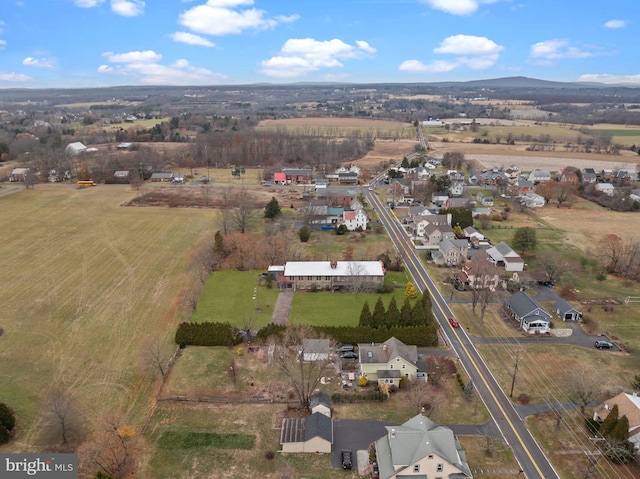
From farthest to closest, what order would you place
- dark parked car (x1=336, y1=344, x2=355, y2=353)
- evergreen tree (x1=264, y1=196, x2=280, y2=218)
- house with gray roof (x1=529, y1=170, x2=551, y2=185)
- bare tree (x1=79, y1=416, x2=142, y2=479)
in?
house with gray roof (x1=529, y1=170, x2=551, y2=185) → evergreen tree (x1=264, y1=196, x2=280, y2=218) → dark parked car (x1=336, y1=344, x2=355, y2=353) → bare tree (x1=79, y1=416, x2=142, y2=479)

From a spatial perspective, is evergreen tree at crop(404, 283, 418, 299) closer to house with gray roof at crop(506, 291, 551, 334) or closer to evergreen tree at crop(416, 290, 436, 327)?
evergreen tree at crop(416, 290, 436, 327)

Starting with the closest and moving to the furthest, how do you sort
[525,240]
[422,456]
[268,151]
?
[422,456]
[525,240]
[268,151]

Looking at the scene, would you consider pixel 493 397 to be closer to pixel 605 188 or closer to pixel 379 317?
pixel 379 317

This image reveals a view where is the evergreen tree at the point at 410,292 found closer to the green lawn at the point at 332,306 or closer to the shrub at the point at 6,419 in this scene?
the green lawn at the point at 332,306

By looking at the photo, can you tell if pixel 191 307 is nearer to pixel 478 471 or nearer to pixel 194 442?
pixel 194 442

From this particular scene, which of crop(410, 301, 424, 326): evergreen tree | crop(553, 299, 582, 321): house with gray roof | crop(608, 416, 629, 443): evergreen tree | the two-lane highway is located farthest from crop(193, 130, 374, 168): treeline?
crop(608, 416, 629, 443): evergreen tree

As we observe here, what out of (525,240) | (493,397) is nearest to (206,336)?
(493,397)

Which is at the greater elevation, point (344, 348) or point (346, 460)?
point (344, 348)
